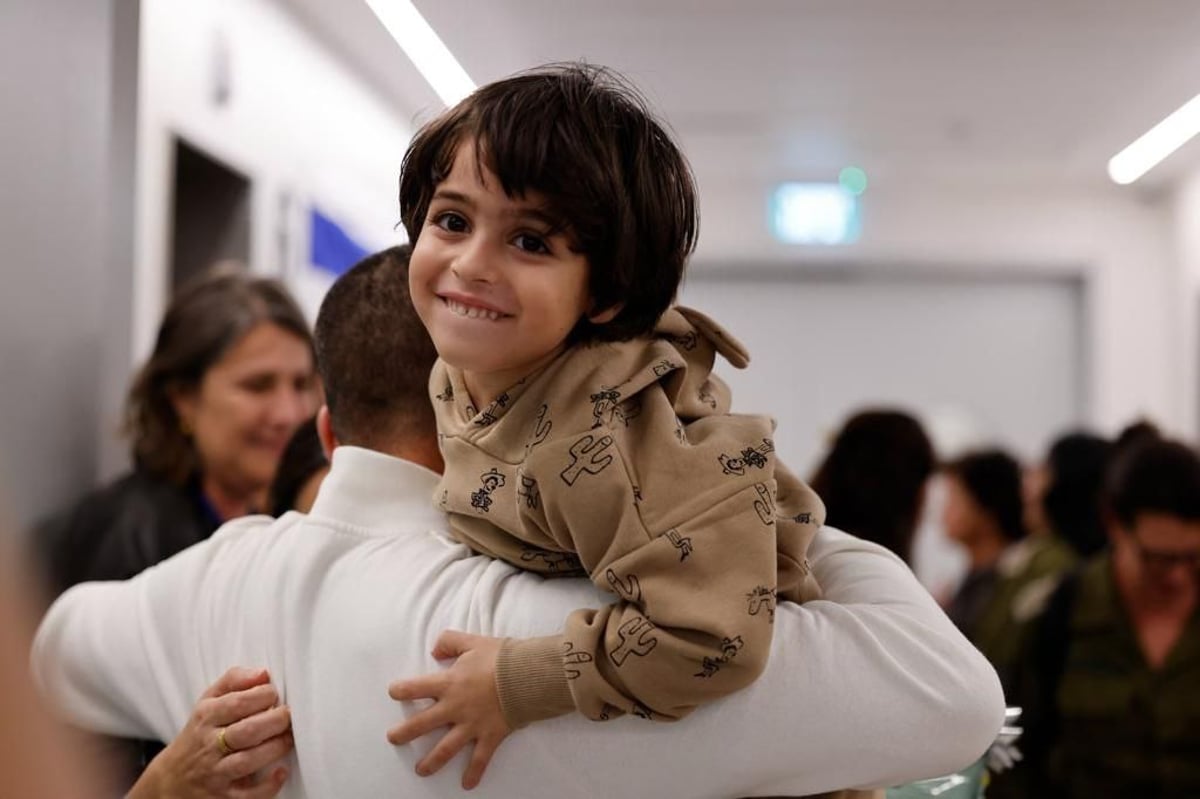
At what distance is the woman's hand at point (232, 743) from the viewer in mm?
1219

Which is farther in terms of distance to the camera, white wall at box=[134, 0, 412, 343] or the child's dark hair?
white wall at box=[134, 0, 412, 343]

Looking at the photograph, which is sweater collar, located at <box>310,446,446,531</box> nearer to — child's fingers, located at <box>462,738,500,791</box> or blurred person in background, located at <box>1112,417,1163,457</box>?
child's fingers, located at <box>462,738,500,791</box>

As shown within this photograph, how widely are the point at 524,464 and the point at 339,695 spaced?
9.7 inches

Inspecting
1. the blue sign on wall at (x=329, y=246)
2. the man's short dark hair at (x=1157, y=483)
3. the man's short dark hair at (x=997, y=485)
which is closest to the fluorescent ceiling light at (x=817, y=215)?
the man's short dark hair at (x=997, y=485)

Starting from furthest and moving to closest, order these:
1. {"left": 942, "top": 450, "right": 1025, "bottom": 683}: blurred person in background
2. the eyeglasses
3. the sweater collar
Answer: {"left": 942, "top": 450, "right": 1025, "bottom": 683}: blurred person in background → the eyeglasses → the sweater collar

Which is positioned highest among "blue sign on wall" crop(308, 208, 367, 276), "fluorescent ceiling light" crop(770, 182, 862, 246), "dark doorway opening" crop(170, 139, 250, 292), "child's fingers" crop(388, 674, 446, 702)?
"fluorescent ceiling light" crop(770, 182, 862, 246)

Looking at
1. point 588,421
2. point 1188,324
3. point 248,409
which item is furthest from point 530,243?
point 1188,324

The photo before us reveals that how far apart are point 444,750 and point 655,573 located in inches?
8.5

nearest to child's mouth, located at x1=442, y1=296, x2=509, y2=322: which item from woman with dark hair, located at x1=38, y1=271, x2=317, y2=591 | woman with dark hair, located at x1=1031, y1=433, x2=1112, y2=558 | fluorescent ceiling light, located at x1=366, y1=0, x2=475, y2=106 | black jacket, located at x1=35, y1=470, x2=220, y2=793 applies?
fluorescent ceiling light, located at x1=366, y1=0, x2=475, y2=106

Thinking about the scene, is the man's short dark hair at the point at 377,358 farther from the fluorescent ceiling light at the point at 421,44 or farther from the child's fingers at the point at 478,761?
the child's fingers at the point at 478,761

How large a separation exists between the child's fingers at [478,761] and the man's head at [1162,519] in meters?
2.06

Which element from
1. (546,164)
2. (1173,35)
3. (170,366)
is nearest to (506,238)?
(546,164)

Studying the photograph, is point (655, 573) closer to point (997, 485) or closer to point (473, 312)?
point (473, 312)

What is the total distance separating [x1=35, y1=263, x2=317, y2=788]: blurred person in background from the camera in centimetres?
244
